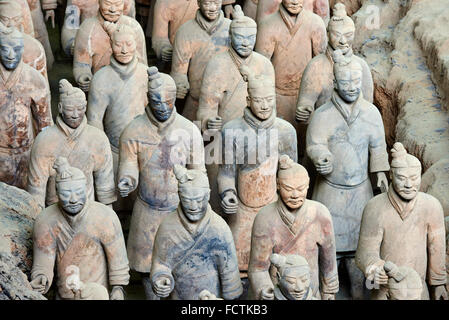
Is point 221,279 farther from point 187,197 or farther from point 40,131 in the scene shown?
point 40,131

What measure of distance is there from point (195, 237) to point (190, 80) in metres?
2.62

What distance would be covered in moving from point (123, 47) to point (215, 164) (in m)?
0.94

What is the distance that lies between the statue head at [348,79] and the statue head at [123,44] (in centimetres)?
138

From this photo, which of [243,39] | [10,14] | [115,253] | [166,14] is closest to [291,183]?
[115,253]

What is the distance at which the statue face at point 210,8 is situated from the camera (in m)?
10.4

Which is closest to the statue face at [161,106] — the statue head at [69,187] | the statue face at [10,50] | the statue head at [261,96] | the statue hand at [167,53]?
the statue head at [261,96]

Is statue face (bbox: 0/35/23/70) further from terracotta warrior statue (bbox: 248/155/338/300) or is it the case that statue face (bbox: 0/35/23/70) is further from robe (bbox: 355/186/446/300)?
robe (bbox: 355/186/446/300)

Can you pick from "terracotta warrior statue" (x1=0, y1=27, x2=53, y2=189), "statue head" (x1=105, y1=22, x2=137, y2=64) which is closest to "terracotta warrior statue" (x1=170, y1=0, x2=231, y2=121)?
"statue head" (x1=105, y1=22, x2=137, y2=64)

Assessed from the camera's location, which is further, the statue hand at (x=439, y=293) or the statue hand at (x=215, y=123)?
the statue hand at (x=215, y=123)

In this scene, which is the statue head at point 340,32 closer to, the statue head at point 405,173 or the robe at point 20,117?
the statue head at point 405,173

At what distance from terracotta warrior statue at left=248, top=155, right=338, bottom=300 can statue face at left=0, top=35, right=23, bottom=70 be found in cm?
214

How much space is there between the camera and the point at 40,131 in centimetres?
981

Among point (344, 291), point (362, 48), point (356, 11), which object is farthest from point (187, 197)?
point (356, 11)

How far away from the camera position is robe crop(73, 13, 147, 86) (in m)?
10.7
